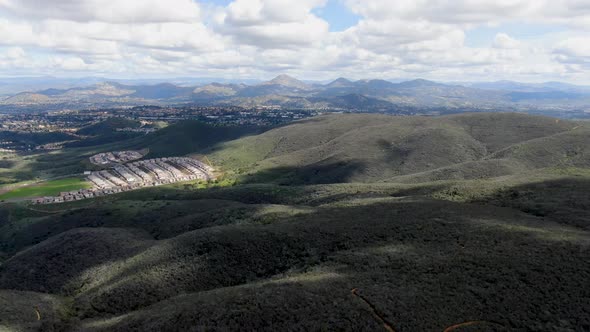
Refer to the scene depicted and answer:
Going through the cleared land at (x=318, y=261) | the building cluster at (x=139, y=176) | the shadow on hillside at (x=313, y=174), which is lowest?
the building cluster at (x=139, y=176)

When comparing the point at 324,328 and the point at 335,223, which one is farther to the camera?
the point at 335,223

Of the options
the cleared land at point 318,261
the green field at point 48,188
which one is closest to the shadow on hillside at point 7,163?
the green field at point 48,188

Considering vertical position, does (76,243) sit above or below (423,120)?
below

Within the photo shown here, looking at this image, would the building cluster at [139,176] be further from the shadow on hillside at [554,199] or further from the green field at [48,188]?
the shadow on hillside at [554,199]

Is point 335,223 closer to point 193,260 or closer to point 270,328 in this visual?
point 193,260

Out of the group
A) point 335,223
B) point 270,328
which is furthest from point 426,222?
point 270,328
